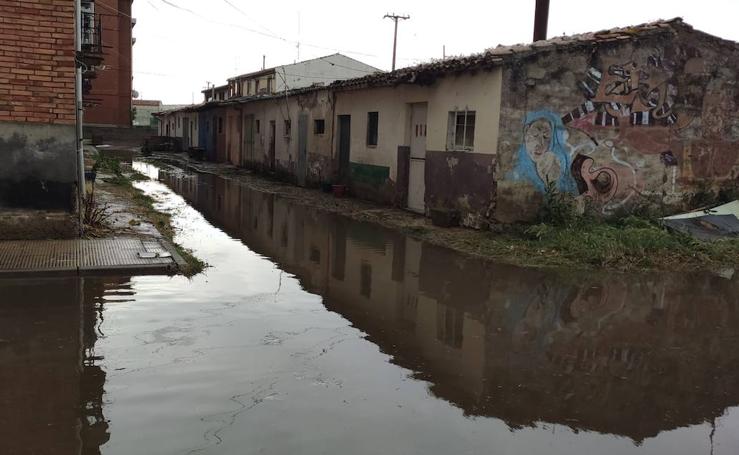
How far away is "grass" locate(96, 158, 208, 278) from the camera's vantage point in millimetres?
7940

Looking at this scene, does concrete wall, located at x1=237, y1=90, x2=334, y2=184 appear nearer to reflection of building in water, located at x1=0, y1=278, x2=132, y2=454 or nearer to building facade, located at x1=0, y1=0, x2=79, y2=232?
building facade, located at x1=0, y1=0, x2=79, y2=232

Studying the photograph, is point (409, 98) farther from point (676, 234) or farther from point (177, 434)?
point (177, 434)

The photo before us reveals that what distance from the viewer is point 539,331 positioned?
605cm

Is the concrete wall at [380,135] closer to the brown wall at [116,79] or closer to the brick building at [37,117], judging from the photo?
the brick building at [37,117]

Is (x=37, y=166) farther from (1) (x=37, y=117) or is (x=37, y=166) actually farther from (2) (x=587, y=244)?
(2) (x=587, y=244)

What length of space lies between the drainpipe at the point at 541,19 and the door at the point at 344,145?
594 cm

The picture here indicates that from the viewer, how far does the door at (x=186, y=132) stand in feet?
145

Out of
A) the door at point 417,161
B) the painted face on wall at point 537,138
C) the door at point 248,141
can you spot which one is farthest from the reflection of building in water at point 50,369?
A: the door at point 248,141

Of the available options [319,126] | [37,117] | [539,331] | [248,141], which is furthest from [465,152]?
[248,141]

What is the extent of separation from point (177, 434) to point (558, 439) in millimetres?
2367

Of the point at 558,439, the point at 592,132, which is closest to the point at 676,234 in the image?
the point at 592,132

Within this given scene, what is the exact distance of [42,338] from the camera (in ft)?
16.8

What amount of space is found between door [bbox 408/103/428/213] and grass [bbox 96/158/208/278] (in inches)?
224

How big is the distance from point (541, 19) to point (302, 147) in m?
9.50
